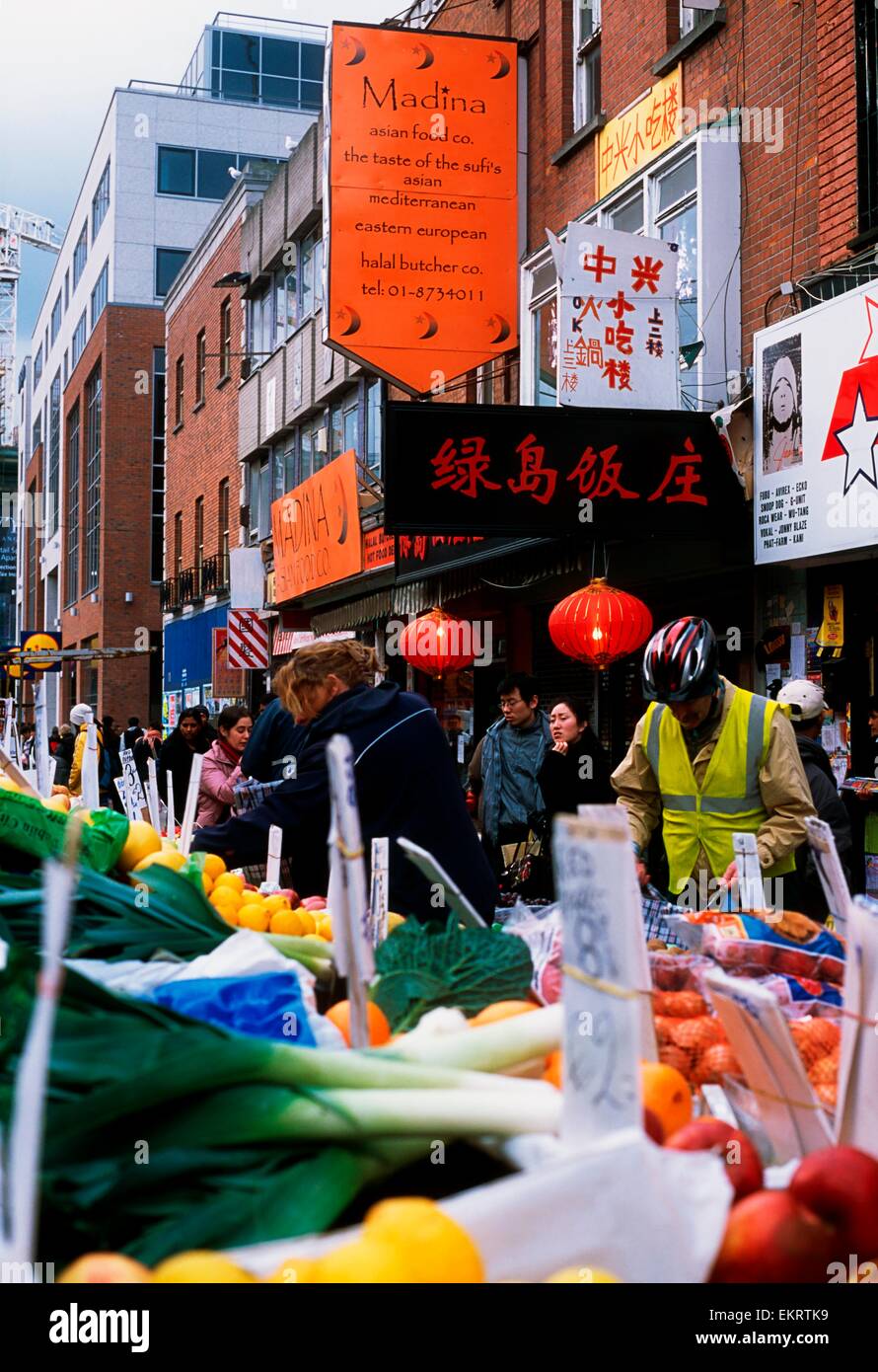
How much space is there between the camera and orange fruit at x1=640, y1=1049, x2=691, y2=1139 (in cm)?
171

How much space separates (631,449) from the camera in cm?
891

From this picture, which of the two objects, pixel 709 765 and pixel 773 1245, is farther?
pixel 709 765

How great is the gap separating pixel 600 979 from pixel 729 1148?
1.15ft

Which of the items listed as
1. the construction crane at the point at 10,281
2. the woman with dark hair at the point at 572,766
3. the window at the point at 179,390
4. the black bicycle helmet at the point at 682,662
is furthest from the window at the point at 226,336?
the construction crane at the point at 10,281

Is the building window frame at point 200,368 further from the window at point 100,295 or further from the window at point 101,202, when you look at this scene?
the window at point 101,202

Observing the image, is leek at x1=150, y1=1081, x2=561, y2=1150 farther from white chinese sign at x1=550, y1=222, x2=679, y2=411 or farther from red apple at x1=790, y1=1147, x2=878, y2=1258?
white chinese sign at x1=550, y1=222, x2=679, y2=411

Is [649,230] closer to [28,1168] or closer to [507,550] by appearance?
[507,550]

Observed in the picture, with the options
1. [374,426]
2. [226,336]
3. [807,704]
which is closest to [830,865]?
[807,704]

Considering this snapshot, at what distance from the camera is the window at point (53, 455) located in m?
60.1

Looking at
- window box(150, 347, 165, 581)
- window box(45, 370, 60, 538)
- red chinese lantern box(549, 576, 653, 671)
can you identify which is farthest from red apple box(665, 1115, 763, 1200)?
window box(45, 370, 60, 538)

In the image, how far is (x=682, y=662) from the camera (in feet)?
15.5

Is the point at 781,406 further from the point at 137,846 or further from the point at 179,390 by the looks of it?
the point at 179,390

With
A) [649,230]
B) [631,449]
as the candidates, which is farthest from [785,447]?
[649,230]
